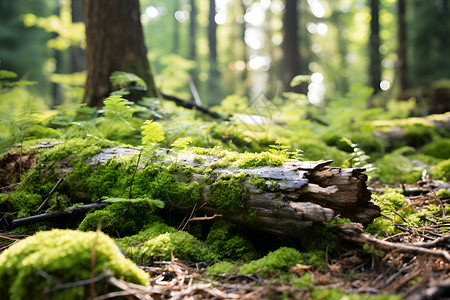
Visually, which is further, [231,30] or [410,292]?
[231,30]

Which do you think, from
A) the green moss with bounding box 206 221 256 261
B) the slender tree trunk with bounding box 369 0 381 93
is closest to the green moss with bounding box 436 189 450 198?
the green moss with bounding box 206 221 256 261

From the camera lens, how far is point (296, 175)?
7.33 ft

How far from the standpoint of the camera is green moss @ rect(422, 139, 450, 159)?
5.62 m

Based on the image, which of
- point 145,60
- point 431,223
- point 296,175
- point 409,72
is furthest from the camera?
point 409,72

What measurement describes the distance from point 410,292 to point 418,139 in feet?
19.6

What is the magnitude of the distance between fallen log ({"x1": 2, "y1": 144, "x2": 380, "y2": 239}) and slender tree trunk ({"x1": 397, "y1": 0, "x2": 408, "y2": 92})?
1279cm

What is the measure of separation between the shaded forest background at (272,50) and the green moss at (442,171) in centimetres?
243

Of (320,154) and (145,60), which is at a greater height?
(145,60)

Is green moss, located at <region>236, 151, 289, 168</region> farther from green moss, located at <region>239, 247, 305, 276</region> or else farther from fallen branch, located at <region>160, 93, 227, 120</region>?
fallen branch, located at <region>160, 93, 227, 120</region>

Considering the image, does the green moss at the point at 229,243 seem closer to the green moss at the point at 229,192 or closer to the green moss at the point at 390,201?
the green moss at the point at 229,192

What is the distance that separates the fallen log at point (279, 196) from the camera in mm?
2062

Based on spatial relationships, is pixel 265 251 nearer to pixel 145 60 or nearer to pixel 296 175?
pixel 296 175

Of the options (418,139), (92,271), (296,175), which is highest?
(296,175)

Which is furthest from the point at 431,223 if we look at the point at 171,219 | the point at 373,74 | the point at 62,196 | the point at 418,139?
the point at 373,74
